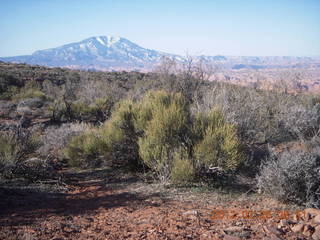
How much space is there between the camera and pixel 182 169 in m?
5.65

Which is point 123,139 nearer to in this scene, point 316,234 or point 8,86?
point 316,234

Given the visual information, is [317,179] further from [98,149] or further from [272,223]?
[98,149]

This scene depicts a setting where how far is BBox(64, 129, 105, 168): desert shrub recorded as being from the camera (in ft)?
25.9

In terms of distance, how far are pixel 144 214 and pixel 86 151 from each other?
4.15 metres

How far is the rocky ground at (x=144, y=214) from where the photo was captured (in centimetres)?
343

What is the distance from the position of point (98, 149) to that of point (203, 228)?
→ 5.04 meters

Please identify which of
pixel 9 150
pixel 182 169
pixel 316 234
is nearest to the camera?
pixel 316 234

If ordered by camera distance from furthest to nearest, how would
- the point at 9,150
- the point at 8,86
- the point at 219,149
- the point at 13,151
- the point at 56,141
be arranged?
the point at 8,86, the point at 56,141, the point at 13,151, the point at 9,150, the point at 219,149

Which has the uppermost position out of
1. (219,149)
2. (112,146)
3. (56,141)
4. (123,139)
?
(219,149)

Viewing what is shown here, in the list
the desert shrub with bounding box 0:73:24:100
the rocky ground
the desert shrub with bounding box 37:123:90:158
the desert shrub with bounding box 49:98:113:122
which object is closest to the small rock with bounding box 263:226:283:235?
the rocky ground

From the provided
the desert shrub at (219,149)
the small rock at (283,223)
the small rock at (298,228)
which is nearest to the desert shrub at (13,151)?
the desert shrub at (219,149)

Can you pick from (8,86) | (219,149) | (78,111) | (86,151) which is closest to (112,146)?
(86,151)

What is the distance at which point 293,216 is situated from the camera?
3865 millimetres

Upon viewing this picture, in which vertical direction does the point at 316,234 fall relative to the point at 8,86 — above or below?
below
